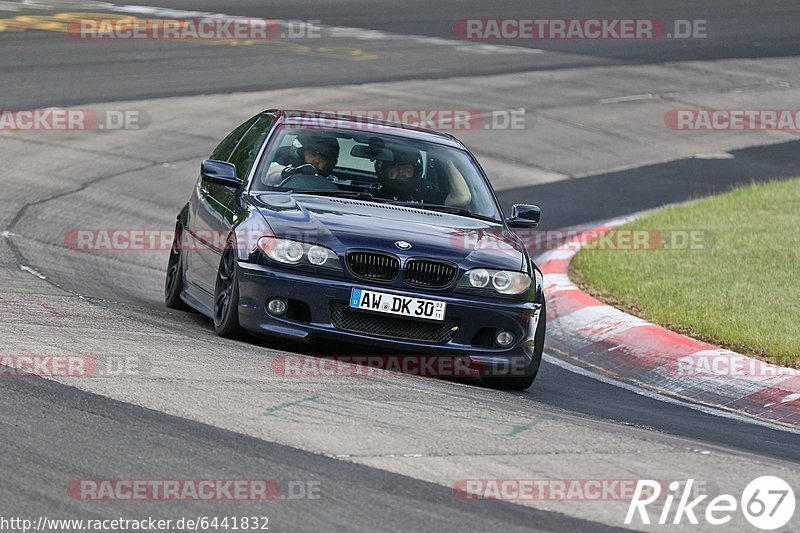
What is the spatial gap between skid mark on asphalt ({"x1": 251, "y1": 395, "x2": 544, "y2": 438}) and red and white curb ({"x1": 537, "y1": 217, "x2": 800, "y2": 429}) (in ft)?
7.87

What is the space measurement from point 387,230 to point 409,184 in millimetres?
1088

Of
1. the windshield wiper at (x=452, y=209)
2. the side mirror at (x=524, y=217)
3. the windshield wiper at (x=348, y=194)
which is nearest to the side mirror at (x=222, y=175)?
the windshield wiper at (x=348, y=194)

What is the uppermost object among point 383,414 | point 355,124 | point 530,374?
point 355,124

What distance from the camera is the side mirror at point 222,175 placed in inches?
360

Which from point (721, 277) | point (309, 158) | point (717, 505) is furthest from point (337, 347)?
point (721, 277)

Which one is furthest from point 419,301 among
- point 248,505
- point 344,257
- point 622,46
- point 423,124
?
point 622,46

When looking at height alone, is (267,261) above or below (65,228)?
above

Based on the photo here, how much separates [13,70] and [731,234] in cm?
1109

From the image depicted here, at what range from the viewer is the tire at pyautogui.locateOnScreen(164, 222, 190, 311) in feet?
33.2

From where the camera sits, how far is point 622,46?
2853cm

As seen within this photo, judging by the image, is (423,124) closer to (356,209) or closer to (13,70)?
(13,70)

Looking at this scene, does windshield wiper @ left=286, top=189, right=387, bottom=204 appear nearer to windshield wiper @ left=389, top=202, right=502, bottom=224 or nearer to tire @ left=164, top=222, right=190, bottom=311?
windshield wiper @ left=389, top=202, right=502, bottom=224

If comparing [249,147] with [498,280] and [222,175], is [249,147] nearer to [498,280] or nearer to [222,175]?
[222,175]

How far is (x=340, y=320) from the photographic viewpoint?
8.02 meters
